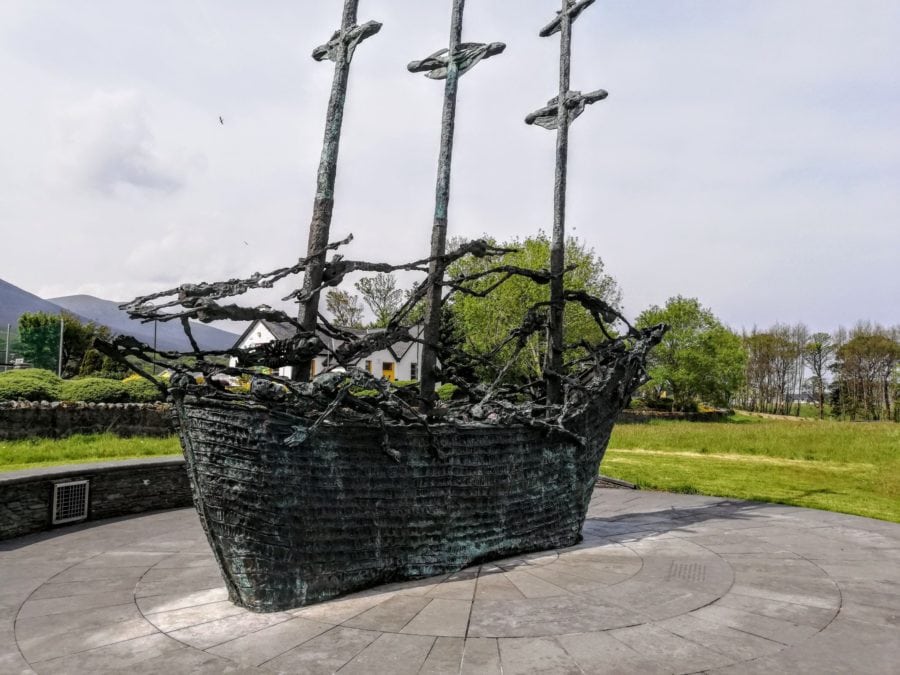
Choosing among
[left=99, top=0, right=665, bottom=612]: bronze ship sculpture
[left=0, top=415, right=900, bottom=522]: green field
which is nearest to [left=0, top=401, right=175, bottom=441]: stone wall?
[left=0, top=415, right=900, bottom=522]: green field

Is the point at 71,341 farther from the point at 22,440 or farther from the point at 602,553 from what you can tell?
the point at 602,553

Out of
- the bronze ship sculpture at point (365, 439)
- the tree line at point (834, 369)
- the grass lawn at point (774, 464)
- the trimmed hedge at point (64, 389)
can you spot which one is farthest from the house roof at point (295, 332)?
the tree line at point (834, 369)

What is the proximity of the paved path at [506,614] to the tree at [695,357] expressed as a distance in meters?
37.5

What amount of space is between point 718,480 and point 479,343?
1930 centimetres

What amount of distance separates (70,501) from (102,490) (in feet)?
1.76

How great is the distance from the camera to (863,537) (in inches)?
333

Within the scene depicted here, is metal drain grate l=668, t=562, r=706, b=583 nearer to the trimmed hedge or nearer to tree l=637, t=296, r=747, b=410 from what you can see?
the trimmed hedge

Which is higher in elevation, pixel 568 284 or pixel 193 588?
pixel 568 284

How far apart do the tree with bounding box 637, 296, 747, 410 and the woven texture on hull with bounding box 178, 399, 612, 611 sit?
1542 inches

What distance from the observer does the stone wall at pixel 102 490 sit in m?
8.49

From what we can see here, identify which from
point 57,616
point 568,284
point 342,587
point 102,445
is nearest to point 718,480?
point 342,587

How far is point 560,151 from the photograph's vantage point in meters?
8.95

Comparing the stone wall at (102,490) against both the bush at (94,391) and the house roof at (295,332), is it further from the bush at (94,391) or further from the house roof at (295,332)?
the bush at (94,391)

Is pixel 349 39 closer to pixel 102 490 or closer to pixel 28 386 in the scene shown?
pixel 102 490
